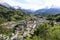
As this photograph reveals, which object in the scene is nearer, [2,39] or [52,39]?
[52,39]

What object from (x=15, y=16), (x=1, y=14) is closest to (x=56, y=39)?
(x=15, y=16)

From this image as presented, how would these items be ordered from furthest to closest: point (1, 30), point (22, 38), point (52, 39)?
point (1, 30)
point (22, 38)
point (52, 39)

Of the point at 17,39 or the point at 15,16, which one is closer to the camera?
the point at 17,39

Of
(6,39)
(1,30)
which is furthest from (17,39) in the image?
(1,30)

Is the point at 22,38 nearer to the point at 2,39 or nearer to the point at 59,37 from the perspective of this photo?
the point at 2,39

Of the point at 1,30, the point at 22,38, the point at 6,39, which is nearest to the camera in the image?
the point at 22,38

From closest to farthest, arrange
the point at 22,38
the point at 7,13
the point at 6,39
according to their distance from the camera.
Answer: the point at 22,38 → the point at 6,39 → the point at 7,13

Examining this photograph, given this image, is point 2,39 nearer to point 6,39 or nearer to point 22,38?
point 6,39

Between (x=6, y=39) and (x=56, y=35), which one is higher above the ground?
(x=56, y=35)

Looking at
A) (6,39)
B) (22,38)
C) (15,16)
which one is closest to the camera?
(22,38)
